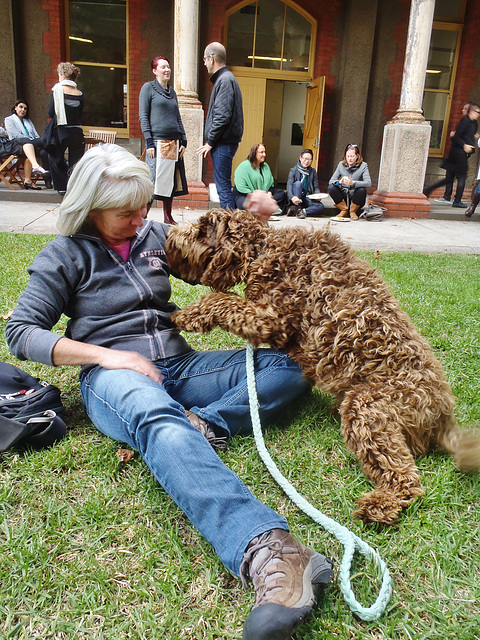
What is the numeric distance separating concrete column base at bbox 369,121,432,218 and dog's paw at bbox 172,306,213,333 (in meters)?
9.81

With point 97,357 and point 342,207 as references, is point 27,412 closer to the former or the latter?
point 97,357

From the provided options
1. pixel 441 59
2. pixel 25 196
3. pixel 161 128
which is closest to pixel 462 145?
pixel 441 59

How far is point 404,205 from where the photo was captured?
11.5 meters

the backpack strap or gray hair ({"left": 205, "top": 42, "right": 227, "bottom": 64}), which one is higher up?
gray hair ({"left": 205, "top": 42, "right": 227, "bottom": 64})

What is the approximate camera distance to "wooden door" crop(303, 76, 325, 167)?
44.7 ft

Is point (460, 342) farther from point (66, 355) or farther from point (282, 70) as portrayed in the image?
point (282, 70)

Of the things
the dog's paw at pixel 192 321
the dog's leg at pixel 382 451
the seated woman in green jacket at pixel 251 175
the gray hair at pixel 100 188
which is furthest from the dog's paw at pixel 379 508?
the seated woman in green jacket at pixel 251 175

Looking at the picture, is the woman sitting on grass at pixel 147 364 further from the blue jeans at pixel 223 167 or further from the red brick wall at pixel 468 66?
the red brick wall at pixel 468 66

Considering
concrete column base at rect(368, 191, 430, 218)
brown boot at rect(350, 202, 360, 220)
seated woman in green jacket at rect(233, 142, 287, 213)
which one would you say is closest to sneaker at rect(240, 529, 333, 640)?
seated woman in green jacket at rect(233, 142, 287, 213)

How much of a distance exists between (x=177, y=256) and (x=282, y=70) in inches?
534

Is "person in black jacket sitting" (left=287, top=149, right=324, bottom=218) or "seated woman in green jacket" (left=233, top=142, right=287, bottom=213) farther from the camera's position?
"person in black jacket sitting" (left=287, top=149, right=324, bottom=218)

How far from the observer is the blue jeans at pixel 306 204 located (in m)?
10.7

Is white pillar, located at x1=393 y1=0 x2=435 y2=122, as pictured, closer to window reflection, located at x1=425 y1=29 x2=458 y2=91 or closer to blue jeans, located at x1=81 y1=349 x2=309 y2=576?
window reflection, located at x1=425 y1=29 x2=458 y2=91

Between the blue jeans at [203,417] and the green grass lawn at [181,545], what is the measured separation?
157mm
